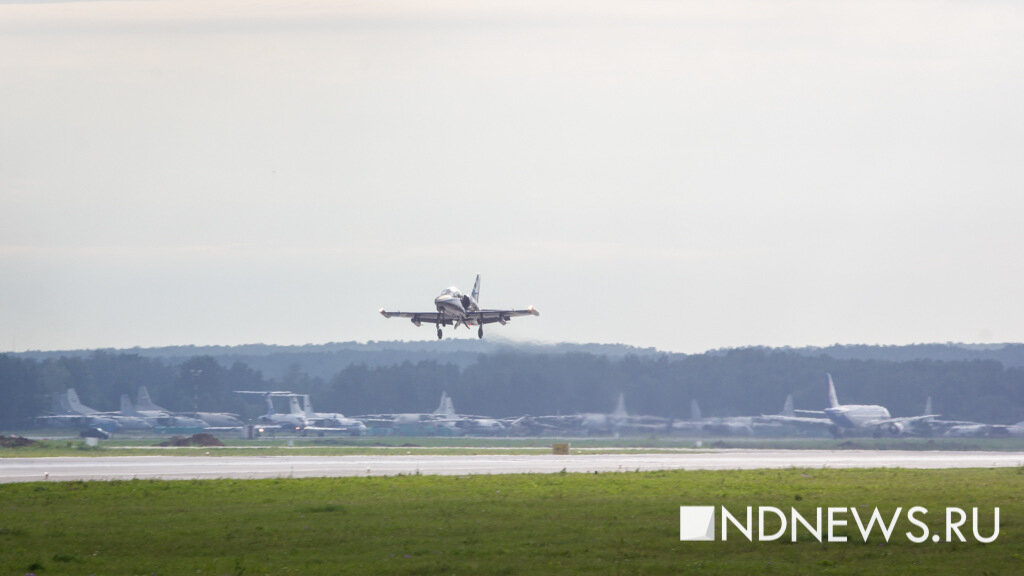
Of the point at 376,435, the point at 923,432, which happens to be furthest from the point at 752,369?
the point at 376,435

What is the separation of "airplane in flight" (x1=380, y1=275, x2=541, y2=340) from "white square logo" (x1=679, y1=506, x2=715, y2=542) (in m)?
47.9

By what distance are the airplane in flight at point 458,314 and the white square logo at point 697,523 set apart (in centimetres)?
4792

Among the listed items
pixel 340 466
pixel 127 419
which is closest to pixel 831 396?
pixel 127 419

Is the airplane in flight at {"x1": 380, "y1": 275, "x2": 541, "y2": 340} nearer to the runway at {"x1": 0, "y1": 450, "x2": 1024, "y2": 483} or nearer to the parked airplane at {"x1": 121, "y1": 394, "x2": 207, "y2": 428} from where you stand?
the runway at {"x1": 0, "y1": 450, "x2": 1024, "y2": 483}

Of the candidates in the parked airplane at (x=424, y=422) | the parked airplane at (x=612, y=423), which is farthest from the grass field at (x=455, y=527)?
the parked airplane at (x=424, y=422)

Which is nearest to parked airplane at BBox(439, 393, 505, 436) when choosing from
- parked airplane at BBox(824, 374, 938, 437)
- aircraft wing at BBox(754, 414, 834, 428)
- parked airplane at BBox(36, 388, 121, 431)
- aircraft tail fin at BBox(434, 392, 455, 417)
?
aircraft tail fin at BBox(434, 392, 455, 417)

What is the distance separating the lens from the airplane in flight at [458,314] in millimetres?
89875

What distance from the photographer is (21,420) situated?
598 ft

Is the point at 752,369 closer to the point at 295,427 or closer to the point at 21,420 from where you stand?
the point at 295,427

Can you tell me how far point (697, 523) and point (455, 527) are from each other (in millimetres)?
7223

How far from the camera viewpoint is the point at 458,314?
9219cm

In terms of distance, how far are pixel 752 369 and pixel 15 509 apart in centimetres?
13026

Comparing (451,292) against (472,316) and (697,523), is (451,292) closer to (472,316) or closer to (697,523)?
(472,316)

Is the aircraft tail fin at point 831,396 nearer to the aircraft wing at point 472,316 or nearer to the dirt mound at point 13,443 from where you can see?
the aircraft wing at point 472,316
